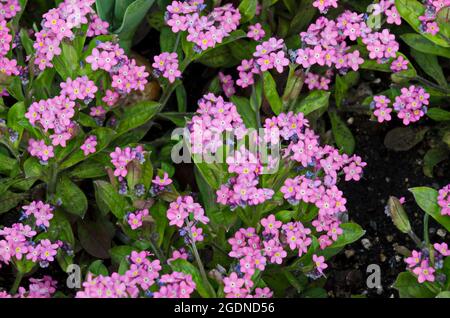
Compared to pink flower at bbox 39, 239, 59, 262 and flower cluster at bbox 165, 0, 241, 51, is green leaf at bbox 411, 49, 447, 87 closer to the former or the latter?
flower cluster at bbox 165, 0, 241, 51

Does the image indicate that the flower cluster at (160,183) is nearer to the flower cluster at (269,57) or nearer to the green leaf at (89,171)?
the green leaf at (89,171)

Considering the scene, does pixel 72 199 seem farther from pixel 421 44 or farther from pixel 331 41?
pixel 421 44

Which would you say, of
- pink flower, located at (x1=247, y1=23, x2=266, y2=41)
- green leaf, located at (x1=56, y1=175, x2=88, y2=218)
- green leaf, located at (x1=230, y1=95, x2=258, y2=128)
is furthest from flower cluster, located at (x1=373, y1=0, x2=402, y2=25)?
green leaf, located at (x1=56, y1=175, x2=88, y2=218)

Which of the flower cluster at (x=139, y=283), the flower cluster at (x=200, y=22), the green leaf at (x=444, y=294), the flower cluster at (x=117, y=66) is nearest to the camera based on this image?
the flower cluster at (x=139, y=283)

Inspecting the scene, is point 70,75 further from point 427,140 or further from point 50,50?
point 427,140

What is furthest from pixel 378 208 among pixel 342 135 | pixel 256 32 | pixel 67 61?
pixel 67 61

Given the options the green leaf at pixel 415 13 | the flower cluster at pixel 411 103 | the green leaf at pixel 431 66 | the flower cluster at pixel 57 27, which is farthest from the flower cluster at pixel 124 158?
the green leaf at pixel 431 66
